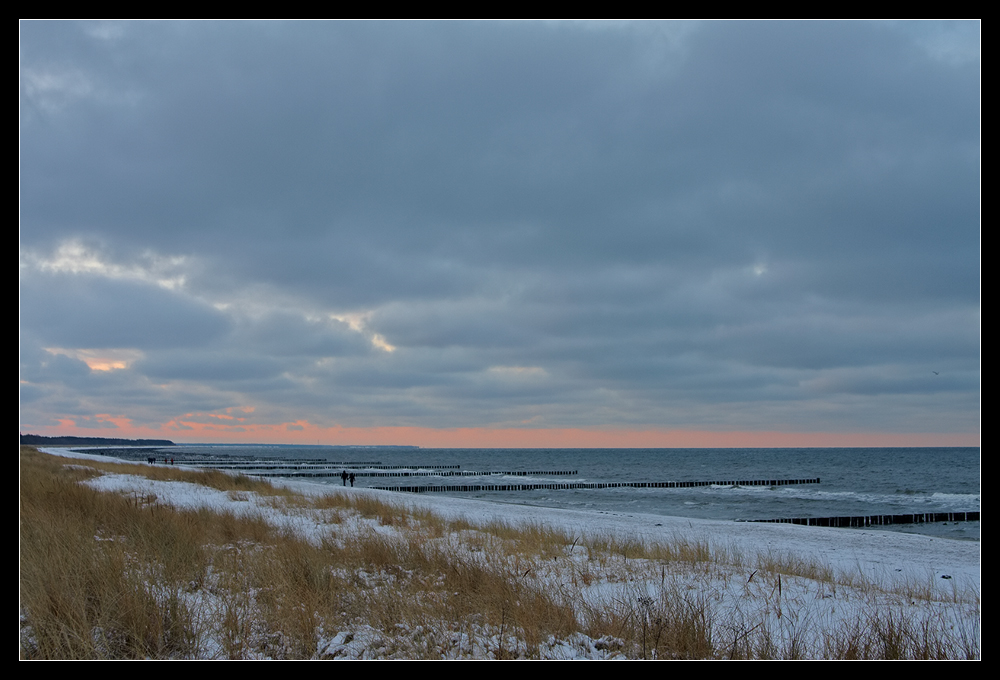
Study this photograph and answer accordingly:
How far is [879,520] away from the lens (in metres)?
27.8

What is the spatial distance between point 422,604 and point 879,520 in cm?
2918

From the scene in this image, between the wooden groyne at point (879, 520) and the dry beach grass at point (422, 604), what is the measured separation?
1798 centimetres

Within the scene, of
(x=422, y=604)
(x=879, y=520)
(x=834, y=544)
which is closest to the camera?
(x=422, y=604)

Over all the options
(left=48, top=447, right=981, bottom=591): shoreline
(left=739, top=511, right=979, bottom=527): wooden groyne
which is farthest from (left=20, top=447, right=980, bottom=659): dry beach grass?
(left=739, top=511, right=979, bottom=527): wooden groyne

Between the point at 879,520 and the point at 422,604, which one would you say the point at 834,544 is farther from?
the point at 422,604

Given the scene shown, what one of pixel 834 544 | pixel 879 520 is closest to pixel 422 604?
pixel 834 544

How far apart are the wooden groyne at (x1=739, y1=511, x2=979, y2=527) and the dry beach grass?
18.0 m

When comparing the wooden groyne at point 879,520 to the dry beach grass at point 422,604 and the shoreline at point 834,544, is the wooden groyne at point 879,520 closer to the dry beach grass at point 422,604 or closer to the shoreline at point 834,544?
the shoreline at point 834,544

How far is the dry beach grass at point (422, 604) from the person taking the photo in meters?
5.32

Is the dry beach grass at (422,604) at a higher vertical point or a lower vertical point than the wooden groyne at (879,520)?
higher

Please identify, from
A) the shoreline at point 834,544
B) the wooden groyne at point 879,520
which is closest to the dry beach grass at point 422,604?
the shoreline at point 834,544

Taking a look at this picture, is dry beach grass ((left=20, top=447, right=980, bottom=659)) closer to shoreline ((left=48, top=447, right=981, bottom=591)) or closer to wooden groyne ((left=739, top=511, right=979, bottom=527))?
shoreline ((left=48, top=447, right=981, bottom=591))
